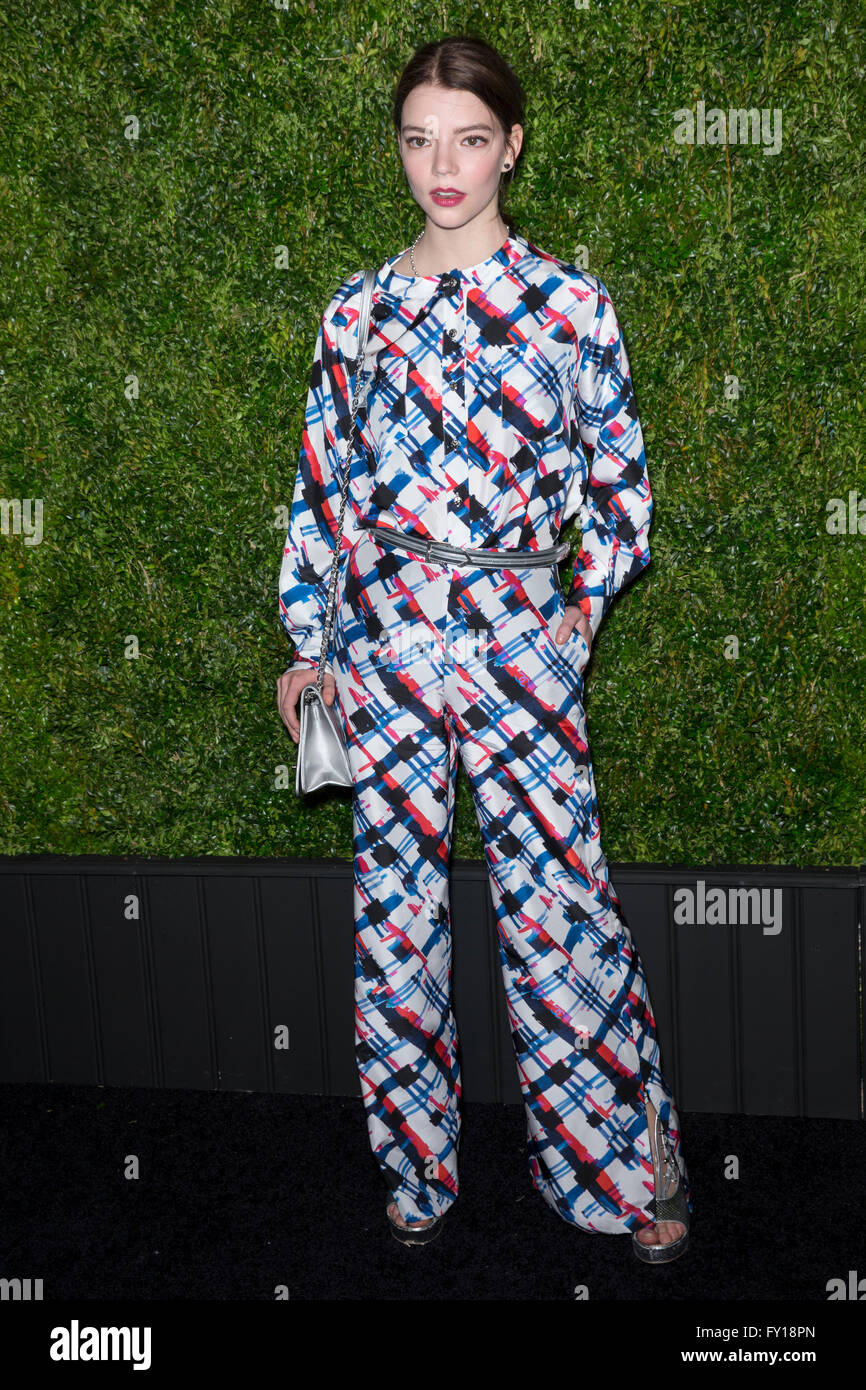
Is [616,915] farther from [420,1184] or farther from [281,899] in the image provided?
[281,899]

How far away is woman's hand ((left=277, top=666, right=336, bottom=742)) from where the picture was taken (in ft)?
6.35

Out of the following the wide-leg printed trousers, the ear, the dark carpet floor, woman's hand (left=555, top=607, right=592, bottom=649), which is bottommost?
the dark carpet floor

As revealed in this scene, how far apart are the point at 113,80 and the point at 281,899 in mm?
1517

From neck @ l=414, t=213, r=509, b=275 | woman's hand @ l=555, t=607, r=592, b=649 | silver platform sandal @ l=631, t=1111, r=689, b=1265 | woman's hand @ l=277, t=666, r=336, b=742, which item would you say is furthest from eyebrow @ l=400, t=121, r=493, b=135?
silver platform sandal @ l=631, t=1111, r=689, b=1265

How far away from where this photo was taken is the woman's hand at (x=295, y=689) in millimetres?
1935

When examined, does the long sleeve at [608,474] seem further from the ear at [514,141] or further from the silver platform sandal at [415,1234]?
the silver platform sandal at [415,1234]

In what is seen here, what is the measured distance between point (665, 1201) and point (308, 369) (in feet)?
4.98

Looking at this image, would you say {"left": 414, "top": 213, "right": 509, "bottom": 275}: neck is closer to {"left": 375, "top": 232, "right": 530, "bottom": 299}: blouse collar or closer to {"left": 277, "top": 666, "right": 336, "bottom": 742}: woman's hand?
{"left": 375, "top": 232, "right": 530, "bottom": 299}: blouse collar

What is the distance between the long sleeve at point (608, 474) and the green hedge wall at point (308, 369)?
36 centimetres

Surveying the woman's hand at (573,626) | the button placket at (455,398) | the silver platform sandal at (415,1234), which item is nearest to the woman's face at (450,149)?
the button placket at (455,398)

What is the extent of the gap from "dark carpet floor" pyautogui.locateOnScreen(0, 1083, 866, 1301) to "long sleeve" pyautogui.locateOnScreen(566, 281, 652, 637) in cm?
97

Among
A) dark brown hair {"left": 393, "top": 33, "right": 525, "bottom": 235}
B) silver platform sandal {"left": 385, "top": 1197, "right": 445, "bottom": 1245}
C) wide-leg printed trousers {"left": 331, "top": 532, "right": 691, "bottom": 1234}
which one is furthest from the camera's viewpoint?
silver platform sandal {"left": 385, "top": 1197, "right": 445, "bottom": 1245}

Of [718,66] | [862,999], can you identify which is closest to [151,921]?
[862,999]

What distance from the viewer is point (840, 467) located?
2178 millimetres
